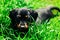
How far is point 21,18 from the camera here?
20.7ft

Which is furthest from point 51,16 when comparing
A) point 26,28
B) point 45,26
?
point 26,28

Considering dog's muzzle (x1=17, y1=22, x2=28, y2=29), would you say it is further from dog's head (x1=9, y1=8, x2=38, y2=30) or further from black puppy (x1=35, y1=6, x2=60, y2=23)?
black puppy (x1=35, y1=6, x2=60, y2=23)

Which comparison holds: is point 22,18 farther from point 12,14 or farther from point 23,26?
point 12,14

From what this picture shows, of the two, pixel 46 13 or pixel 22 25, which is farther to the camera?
pixel 46 13

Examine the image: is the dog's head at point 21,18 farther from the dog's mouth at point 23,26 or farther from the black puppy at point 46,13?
the black puppy at point 46,13

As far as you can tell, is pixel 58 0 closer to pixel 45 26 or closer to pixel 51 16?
pixel 51 16

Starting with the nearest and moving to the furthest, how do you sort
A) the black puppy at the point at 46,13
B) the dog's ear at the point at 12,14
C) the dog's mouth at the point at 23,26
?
the dog's mouth at the point at 23,26, the dog's ear at the point at 12,14, the black puppy at the point at 46,13

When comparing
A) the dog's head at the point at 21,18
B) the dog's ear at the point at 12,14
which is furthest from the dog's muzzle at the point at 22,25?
the dog's ear at the point at 12,14

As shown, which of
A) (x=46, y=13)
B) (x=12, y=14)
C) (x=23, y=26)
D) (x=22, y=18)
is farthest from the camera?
(x=46, y=13)

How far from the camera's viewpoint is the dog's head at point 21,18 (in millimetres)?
6113

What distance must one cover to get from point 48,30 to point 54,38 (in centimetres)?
29

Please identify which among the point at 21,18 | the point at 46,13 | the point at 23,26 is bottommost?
the point at 46,13

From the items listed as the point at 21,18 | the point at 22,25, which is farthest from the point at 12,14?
the point at 22,25

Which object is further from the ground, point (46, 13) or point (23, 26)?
point (23, 26)
